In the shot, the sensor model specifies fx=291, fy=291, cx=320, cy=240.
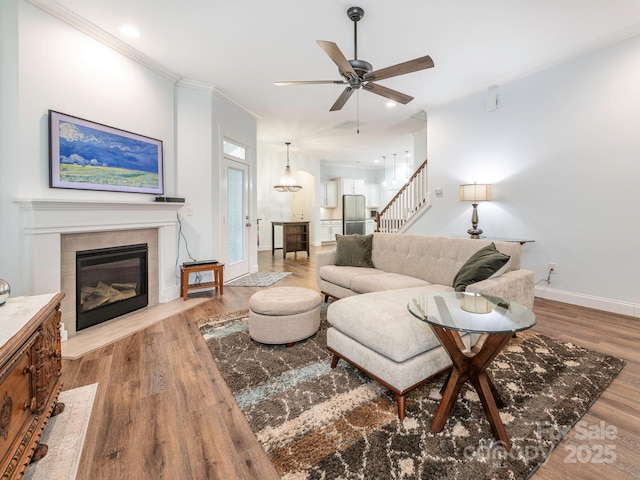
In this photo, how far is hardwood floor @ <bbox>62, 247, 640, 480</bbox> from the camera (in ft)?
4.19

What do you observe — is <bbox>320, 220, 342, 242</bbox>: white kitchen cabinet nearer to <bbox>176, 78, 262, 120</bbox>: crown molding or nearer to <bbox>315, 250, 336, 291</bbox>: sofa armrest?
<bbox>176, 78, 262, 120</bbox>: crown molding

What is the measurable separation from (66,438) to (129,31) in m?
3.48

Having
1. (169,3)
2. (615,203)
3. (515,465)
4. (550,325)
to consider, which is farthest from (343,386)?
(615,203)

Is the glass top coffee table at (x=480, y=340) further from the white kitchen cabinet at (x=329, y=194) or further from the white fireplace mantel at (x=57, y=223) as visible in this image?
the white kitchen cabinet at (x=329, y=194)

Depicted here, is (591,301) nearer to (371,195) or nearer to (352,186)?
(352,186)

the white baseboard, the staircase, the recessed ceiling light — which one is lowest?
the white baseboard

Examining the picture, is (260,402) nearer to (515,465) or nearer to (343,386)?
(343,386)

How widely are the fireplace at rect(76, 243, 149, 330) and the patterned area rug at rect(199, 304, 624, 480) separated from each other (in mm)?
1523

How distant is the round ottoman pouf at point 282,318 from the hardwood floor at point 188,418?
18.1 inches

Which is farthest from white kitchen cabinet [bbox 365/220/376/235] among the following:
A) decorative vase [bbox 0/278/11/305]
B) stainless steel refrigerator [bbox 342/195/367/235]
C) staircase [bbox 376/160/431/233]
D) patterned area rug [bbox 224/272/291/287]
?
decorative vase [bbox 0/278/11/305]

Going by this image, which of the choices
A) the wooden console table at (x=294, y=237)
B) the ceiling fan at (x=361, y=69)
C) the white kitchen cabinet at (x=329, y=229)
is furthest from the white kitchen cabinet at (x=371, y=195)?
the ceiling fan at (x=361, y=69)

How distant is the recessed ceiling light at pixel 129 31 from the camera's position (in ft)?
9.39

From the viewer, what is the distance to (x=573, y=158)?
349 cm

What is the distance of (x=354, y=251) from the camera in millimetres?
3674
